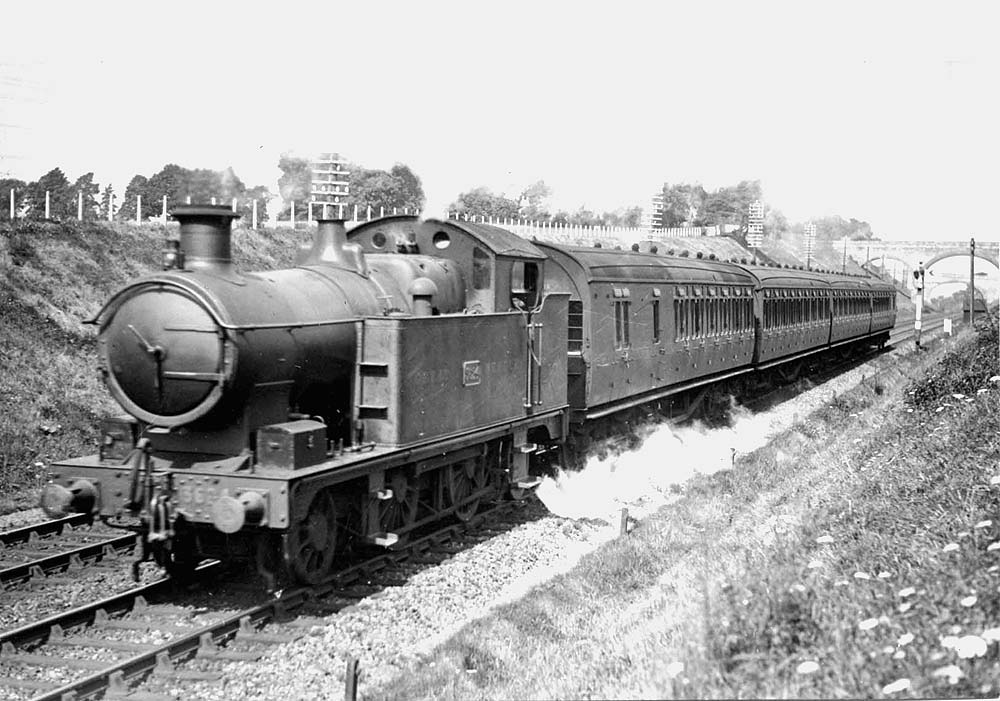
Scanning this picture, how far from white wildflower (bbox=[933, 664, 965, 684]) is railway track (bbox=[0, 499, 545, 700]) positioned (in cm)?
433

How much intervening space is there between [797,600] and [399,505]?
4850 mm

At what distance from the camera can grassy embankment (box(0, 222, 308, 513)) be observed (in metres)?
13.2

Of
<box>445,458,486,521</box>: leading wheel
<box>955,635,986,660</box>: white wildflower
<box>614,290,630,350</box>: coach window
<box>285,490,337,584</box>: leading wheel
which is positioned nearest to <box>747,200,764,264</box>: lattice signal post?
<box>614,290,630,350</box>: coach window

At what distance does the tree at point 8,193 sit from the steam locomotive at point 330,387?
13546 mm

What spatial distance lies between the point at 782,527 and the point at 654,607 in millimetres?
1361

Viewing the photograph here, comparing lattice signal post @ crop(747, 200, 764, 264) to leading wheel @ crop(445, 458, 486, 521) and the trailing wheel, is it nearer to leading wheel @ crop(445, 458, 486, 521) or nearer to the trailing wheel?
leading wheel @ crop(445, 458, 486, 521)

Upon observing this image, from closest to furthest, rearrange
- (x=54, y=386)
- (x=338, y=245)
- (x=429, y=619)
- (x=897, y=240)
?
(x=429, y=619) → (x=338, y=245) → (x=54, y=386) → (x=897, y=240)

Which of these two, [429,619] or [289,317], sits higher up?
[289,317]

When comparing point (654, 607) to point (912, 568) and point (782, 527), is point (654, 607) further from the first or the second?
point (912, 568)

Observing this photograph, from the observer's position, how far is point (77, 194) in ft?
78.0

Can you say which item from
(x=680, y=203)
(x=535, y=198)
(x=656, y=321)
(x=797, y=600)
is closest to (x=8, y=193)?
(x=535, y=198)

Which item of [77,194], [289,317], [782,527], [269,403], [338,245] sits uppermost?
[77,194]

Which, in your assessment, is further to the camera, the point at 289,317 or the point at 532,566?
the point at 532,566

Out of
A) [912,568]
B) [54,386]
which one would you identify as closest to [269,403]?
[912,568]
